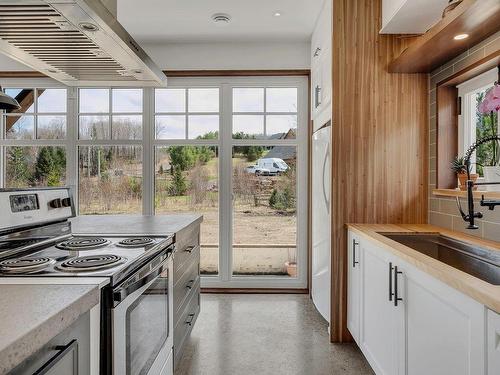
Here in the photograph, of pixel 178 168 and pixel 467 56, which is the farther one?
pixel 178 168

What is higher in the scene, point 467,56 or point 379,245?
point 467,56

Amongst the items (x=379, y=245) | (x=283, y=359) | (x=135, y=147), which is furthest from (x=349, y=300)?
(x=135, y=147)

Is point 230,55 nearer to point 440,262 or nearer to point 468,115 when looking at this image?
point 468,115

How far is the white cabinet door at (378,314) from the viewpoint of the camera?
179 centimetres

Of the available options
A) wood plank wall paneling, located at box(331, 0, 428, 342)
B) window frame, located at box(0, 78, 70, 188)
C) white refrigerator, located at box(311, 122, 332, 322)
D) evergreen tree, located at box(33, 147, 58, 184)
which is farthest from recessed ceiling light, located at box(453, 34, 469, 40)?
evergreen tree, located at box(33, 147, 58, 184)

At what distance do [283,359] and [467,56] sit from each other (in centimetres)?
231

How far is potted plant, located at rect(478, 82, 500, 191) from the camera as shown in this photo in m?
1.88

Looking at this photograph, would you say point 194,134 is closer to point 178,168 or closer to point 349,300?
point 178,168

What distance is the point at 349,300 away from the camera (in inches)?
103

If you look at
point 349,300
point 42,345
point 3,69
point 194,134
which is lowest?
point 349,300

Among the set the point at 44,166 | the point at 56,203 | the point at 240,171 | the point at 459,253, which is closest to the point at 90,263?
the point at 56,203

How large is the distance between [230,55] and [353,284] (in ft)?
8.71

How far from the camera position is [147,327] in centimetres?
158

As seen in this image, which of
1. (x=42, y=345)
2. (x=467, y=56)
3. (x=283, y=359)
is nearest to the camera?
(x=42, y=345)
